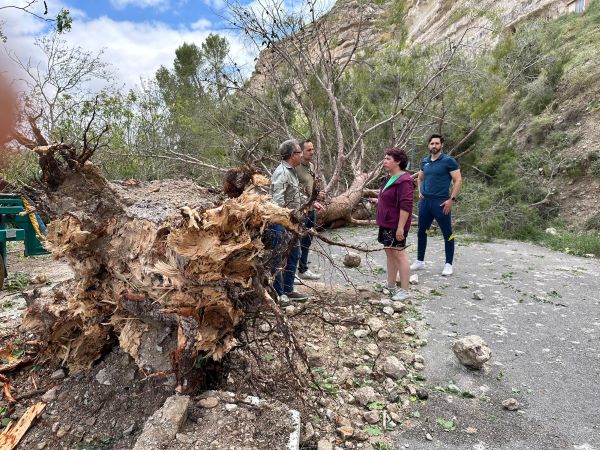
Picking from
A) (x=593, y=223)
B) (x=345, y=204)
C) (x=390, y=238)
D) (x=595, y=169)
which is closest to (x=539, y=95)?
(x=595, y=169)

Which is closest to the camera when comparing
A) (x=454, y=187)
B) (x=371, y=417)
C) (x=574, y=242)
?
(x=371, y=417)

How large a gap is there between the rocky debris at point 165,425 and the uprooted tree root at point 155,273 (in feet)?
0.25

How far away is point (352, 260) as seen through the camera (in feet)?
14.6

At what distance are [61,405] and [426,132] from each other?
27.5 ft

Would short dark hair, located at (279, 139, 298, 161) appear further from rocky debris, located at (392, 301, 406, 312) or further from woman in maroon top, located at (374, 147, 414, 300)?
rocky debris, located at (392, 301, 406, 312)

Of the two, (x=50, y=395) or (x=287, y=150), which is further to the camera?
(x=287, y=150)

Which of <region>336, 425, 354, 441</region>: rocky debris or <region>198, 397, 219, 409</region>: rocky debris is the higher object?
<region>198, 397, 219, 409</region>: rocky debris

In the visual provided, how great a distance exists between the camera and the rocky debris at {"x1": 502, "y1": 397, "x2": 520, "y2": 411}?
6.70 ft

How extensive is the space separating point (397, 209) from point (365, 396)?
1.67m

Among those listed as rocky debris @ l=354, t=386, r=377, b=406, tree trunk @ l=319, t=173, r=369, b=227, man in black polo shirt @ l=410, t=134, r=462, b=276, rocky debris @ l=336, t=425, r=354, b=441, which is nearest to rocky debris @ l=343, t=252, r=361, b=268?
man in black polo shirt @ l=410, t=134, r=462, b=276

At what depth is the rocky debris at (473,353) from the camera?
2.34 metres

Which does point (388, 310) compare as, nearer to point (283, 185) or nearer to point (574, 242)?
point (283, 185)

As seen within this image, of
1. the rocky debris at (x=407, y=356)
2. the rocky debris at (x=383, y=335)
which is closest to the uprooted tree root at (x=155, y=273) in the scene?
the rocky debris at (x=407, y=356)

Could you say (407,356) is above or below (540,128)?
below
